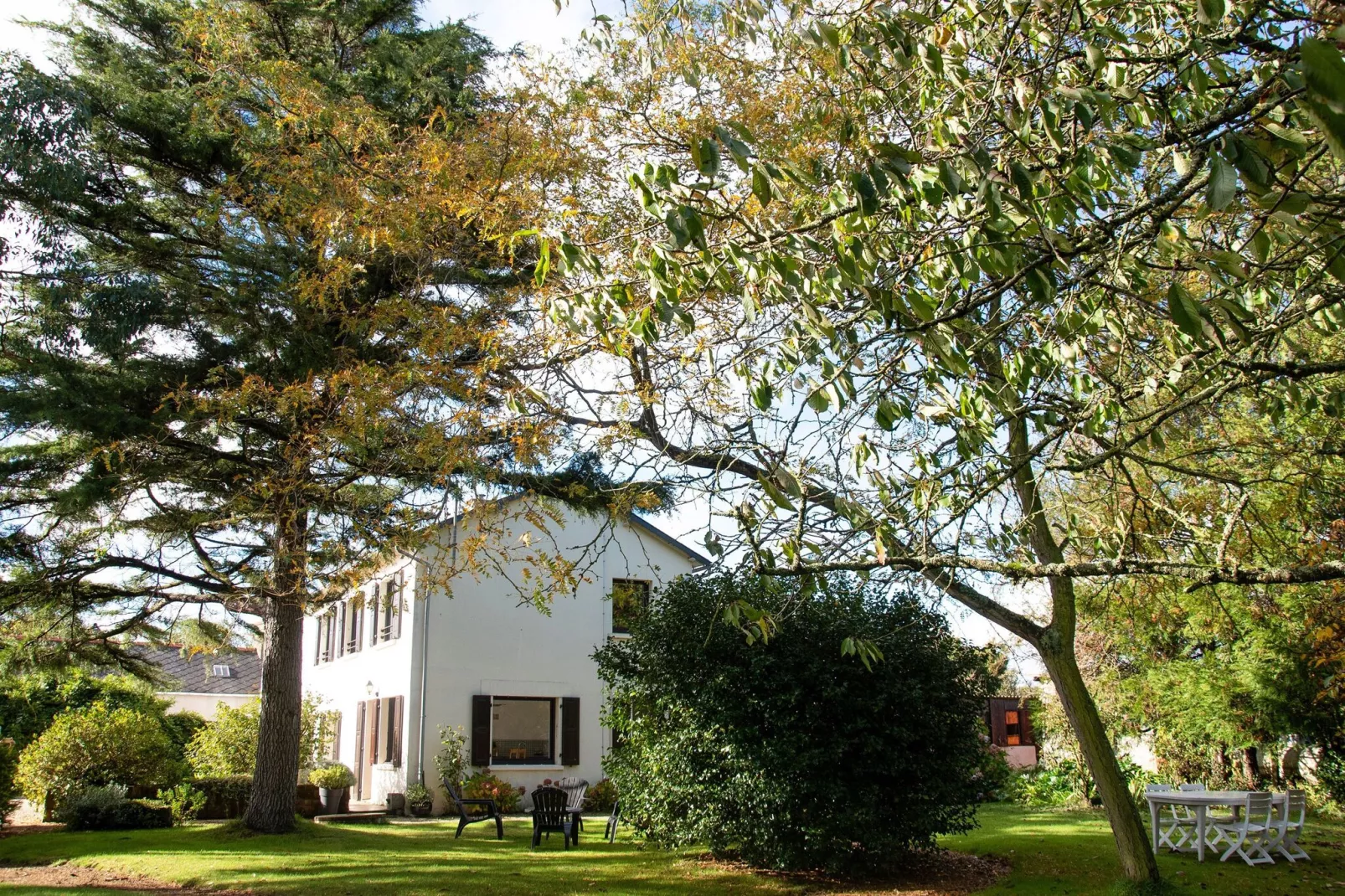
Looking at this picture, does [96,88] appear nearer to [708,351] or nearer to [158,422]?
[158,422]

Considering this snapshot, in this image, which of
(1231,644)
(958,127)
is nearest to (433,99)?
(958,127)

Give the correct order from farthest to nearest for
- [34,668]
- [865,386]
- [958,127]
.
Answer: [34,668]
[865,386]
[958,127]

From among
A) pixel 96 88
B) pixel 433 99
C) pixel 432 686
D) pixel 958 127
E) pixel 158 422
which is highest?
pixel 433 99

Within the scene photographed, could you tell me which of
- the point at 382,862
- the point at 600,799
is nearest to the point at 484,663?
the point at 600,799

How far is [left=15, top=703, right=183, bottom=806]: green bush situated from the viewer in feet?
59.6

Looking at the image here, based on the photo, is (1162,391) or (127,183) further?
(127,183)

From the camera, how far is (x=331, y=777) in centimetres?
1931

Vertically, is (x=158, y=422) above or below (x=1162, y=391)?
above

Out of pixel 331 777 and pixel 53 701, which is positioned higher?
pixel 53 701

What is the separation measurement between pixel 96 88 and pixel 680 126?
29.0 ft

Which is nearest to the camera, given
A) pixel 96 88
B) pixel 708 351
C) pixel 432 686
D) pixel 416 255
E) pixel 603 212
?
pixel 708 351

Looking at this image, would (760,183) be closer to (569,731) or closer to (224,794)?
(569,731)

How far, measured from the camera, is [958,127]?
3.97 meters

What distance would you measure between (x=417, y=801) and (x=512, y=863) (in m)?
8.20
